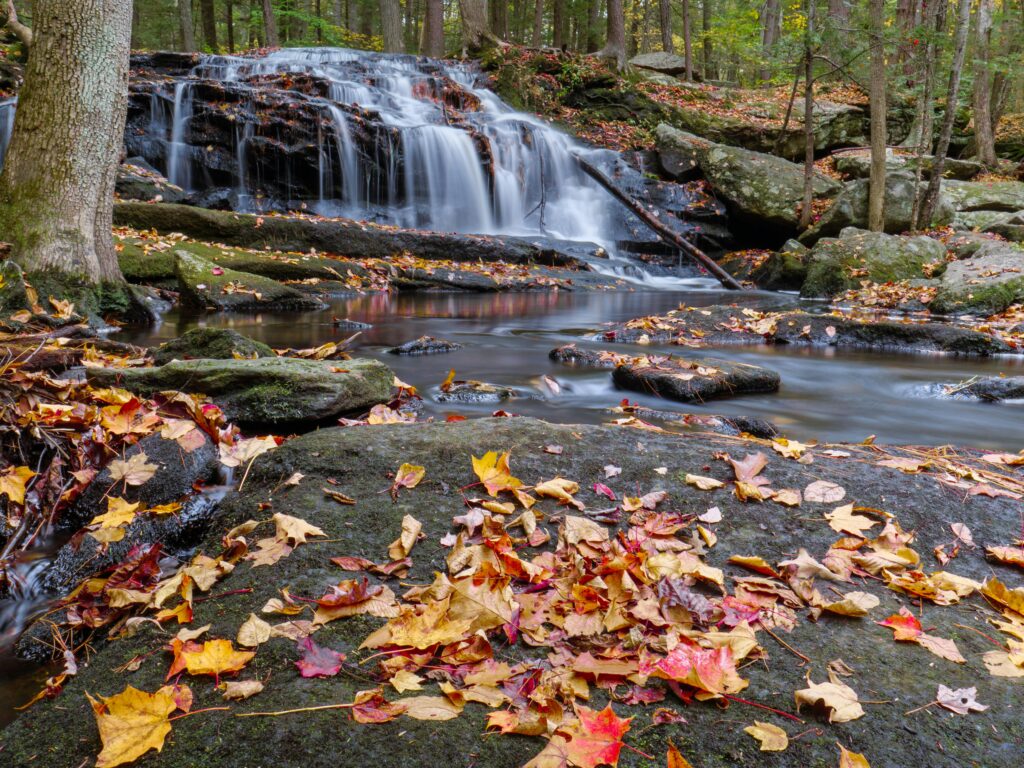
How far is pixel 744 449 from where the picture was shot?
287cm

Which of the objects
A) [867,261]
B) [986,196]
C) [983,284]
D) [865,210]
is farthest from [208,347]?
[986,196]

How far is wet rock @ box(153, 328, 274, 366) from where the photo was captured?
4.38 metres

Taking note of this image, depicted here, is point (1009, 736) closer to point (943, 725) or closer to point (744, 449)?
point (943, 725)

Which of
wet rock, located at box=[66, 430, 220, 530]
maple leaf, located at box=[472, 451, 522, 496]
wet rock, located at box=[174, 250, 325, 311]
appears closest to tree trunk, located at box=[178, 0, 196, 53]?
wet rock, located at box=[174, 250, 325, 311]

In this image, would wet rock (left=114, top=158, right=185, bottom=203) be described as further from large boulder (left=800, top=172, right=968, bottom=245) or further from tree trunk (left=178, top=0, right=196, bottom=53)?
large boulder (left=800, top=172, right=968, bottom=245)

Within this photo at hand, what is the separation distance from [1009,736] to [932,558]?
0.87 meters

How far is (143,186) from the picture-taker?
1216 centimetres

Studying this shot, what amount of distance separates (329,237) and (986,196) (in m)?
15.8

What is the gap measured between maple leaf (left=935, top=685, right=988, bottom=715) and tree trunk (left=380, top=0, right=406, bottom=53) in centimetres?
2653

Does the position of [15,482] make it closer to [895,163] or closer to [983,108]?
[895,163]

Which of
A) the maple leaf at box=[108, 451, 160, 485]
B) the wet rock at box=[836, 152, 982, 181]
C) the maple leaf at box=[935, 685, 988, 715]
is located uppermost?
the wet rock at box=[836, 152, 982, 181]

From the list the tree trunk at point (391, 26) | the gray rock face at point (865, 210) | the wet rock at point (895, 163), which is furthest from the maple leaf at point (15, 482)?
the tree trunk at point (391, 26)

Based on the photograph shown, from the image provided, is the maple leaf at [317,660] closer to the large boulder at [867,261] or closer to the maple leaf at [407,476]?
the maple leaf at [407,476]

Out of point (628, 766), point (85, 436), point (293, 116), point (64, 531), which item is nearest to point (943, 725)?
point (628, 766)
